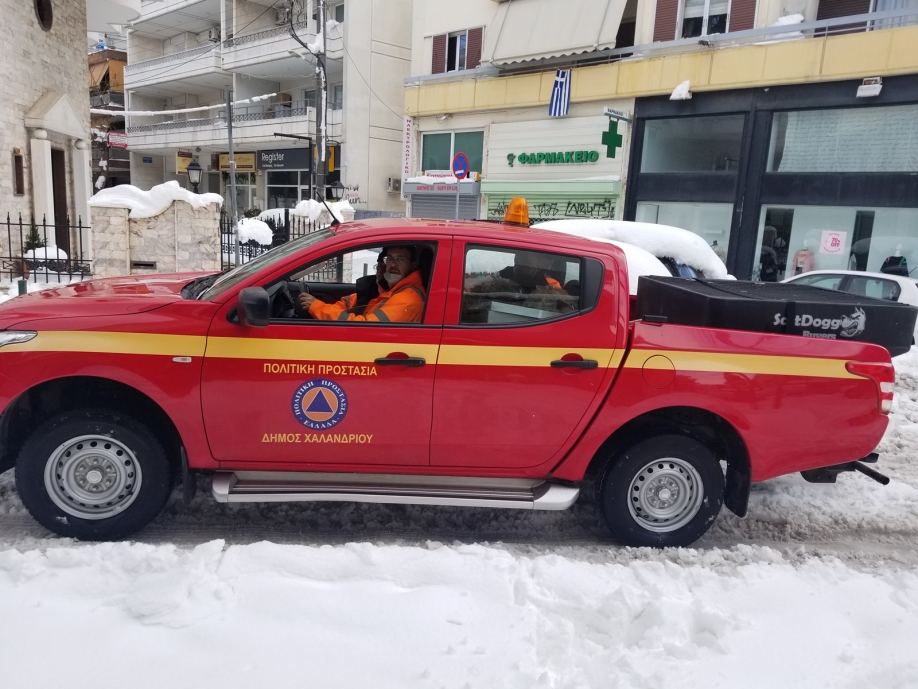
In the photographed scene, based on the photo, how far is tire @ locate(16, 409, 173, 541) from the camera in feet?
11.8

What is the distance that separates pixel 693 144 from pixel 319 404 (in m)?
17.6

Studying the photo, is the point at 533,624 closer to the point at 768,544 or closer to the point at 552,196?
the point at 768,544

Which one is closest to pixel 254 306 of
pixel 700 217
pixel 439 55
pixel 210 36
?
pixel 700 217

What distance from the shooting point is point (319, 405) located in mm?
3688

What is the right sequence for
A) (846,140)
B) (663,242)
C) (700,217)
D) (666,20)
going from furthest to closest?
1. (700,217)
2. (666,20)
3. (846,140)
4. (663,242)

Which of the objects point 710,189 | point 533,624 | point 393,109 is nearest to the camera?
point 533,624

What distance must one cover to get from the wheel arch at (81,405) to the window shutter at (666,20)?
18.4 meters

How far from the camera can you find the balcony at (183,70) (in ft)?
113

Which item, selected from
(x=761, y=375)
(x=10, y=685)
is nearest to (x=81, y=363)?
(x=10, y=685)

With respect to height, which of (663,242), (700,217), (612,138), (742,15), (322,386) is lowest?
(322,386)

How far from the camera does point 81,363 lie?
11.6ft

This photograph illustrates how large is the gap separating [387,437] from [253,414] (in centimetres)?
73

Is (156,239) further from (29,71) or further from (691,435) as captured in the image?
(691,435)

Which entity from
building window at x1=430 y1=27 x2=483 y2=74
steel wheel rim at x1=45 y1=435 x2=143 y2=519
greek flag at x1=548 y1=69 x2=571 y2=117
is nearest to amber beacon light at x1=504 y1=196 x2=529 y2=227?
steel wheel rim at x1=45 y1=435 x2=143 y2=519
